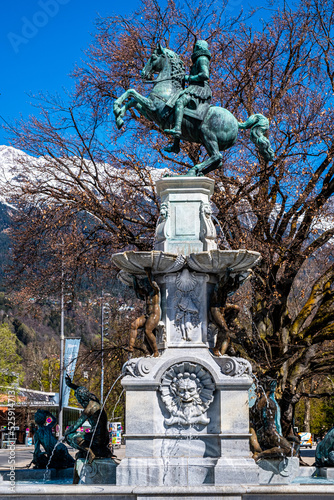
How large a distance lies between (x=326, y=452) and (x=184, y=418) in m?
2.82

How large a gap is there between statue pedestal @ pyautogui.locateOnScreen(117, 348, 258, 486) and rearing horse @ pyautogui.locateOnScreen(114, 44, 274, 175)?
129 inches

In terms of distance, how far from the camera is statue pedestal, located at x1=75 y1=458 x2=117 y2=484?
9.16 metres

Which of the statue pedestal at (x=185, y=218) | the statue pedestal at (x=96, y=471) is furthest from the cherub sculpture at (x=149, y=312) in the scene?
the statue pedestal at (x=96, y=471)

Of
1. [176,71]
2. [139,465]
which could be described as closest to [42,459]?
[139,465]

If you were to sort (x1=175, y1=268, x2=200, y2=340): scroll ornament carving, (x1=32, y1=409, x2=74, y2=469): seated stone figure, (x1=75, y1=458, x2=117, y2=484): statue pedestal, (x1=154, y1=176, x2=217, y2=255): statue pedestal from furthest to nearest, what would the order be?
1. (x1=32, y1=409, x2=74, y2=469): seated stone figure
2. (x1=154, y1=176, x2=217, y2=255): statue pedestal
3. (x1=175, y1=268, x2=200, y2=340): scroll ornament carving
4. (x1=75, y1=458, x2=117, y2=484): statue pedestal

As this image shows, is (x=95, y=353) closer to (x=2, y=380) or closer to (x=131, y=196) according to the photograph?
(x=131, y=196)

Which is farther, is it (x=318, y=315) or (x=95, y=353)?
(x=95, y=353)

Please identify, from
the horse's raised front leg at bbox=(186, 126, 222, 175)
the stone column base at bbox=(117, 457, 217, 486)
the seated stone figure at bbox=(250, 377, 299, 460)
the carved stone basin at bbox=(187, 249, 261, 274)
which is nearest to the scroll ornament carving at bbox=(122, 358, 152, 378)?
the stone column base at bbox=(117, 457, 217, 486)

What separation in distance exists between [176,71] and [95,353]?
12.5 meters

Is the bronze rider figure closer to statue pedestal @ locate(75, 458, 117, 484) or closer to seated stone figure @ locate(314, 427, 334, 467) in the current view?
statue pedestal @ locate(75, 458, 117, 484)

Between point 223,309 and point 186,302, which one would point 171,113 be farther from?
point 223,309

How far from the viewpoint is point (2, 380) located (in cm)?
5100

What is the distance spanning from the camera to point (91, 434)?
9.80 m

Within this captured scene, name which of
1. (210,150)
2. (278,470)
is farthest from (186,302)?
(278,470)
